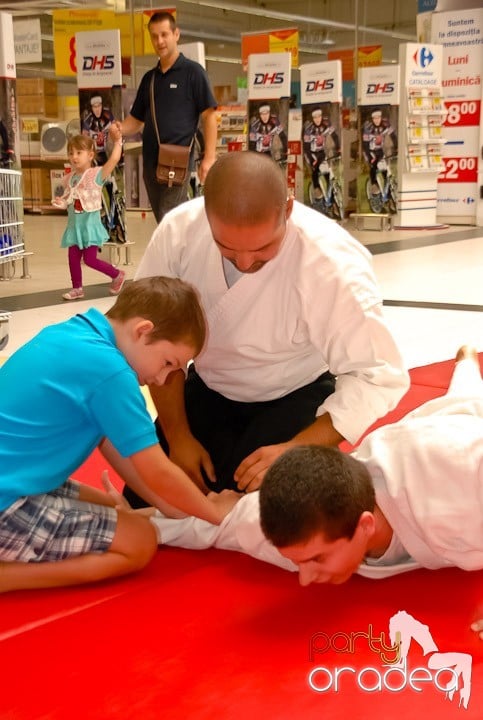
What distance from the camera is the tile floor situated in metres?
4.65

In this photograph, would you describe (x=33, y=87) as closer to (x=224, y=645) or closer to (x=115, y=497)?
(x=115, y=497)

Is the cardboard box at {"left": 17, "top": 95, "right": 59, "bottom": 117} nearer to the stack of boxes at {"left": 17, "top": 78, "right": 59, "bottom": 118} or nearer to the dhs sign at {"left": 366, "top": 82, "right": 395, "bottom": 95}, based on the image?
the stack of boxes at {"left": 17, "top": 78, "right": 59, "bottom": 118}

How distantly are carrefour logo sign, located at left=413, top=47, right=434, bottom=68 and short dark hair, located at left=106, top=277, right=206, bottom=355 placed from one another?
1036 cm

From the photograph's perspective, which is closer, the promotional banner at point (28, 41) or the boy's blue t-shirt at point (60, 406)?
the boy's blue t-shirt at point (60, 406)

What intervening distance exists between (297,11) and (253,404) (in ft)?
68.7

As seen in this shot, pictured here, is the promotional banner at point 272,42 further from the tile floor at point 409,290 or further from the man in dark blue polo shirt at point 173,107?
the man in dark blue polo shirt at point 173,107

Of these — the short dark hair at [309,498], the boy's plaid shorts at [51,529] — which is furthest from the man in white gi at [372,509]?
the boy's plaid shorts at [51,529]

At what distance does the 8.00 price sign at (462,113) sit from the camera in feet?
38.6

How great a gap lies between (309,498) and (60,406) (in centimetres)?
56

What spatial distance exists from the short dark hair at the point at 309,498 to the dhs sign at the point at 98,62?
734 centimetres

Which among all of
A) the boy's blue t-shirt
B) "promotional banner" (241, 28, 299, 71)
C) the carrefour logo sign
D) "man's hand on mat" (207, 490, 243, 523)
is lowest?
"man's hand on mat" (207, 490, 243, 523)

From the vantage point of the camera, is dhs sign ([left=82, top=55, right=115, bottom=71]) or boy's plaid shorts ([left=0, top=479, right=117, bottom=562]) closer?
boy's plaid shorts ([left=0, top=479, right=117, bottom=562])

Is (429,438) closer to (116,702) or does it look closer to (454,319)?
(116,702)

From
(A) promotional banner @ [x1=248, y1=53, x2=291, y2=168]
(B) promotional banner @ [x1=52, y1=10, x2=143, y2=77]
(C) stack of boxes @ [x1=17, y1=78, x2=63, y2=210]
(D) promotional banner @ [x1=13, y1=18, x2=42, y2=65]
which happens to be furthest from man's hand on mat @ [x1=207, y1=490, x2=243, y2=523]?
(C) stack of boxes @ [x1=17, y1=78, x2=63, y2=210]
